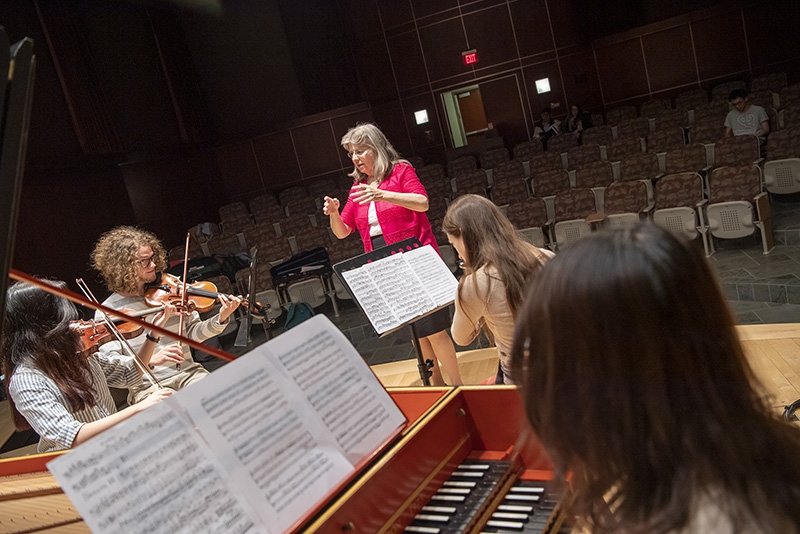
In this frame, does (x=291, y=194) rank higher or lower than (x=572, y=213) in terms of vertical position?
higher

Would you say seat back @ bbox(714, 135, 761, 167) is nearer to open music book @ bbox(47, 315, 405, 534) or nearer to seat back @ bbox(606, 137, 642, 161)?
seat back @ bbox(606, 137, 642, 161)

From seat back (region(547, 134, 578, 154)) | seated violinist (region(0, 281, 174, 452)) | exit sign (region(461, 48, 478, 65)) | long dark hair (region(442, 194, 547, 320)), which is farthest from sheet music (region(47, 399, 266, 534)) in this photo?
exit sign (region(461, 48, 478, 65))

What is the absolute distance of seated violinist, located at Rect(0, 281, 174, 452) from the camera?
2.13 m

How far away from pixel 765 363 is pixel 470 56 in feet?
27.5

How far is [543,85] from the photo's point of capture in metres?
10.5

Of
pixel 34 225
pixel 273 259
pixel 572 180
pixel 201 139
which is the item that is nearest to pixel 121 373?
pixel 273 259

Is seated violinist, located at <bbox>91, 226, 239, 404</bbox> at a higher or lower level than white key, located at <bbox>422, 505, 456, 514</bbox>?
higher

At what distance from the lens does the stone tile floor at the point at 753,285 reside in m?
4.00

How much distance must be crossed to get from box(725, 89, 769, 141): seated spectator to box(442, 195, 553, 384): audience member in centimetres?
528

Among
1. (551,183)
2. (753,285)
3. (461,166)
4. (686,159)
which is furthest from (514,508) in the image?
(461,166)

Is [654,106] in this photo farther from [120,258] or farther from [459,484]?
[459,484]

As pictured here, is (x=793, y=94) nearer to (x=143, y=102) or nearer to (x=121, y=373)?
(x=121, y=373)

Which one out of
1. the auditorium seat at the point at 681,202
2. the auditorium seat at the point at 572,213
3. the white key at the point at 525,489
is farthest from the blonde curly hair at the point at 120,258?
the auditorium seat at the point at 681,202

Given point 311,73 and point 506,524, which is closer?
point 506,524
